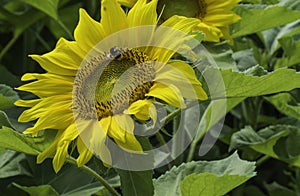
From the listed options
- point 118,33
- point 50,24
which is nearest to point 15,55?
point 50,24

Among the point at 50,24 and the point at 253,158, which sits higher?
the point at 50,24

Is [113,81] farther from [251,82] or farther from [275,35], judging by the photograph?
[275,35]

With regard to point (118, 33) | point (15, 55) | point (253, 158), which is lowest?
point (253, 158)

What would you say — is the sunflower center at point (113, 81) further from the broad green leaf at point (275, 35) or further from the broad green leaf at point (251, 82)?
the broad green leaf at point (275, 35)

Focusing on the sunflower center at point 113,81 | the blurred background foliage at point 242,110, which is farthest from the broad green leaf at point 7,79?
the sunflower center at point 113,81

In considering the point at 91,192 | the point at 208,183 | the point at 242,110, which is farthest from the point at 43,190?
the point at 242,110

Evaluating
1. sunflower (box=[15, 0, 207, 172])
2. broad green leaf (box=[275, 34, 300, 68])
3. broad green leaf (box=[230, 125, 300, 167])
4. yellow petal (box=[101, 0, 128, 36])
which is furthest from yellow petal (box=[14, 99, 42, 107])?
broad green leaf (box=[275, 34, 300, 68])

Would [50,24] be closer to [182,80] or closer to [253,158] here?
Result: [253,158]
